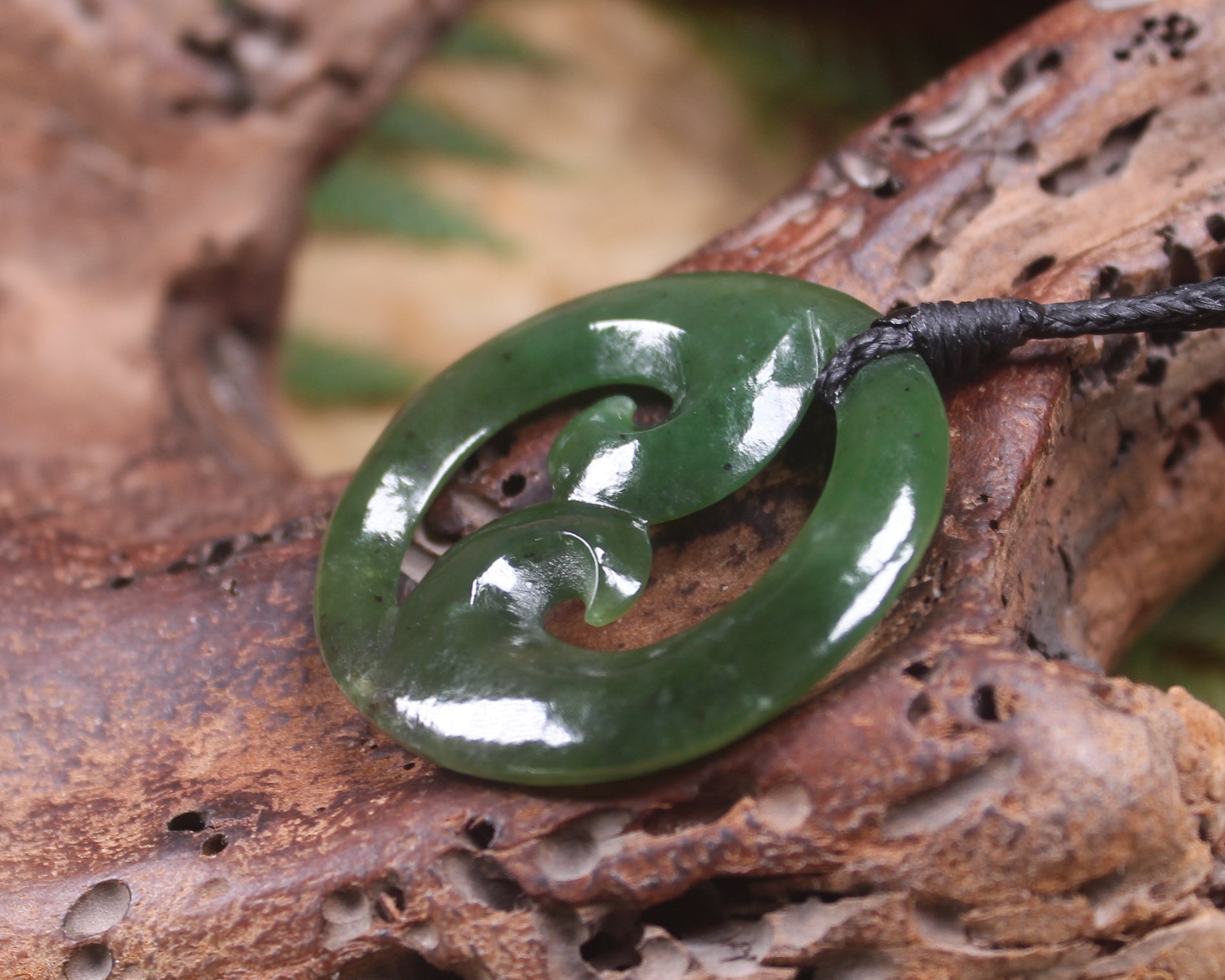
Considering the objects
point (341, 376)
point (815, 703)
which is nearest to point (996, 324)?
point (815, 703)

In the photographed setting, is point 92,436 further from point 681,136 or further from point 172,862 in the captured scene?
point 681,136

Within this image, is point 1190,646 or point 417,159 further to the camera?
point 417,159

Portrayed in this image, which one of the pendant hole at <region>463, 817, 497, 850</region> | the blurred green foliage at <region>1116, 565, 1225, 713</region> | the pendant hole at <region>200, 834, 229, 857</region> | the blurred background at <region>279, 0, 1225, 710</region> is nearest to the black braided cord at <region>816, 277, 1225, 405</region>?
the pendant hole at <region>463, 817, 497, 850</region>

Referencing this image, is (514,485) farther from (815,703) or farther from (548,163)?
(548,163)

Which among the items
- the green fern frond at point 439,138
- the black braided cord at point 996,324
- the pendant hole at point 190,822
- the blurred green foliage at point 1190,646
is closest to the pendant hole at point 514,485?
the black braided cord at point 996,324

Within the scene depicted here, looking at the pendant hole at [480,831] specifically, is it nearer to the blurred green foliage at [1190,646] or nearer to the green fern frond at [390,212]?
the blurred green foliage at [1190,646]

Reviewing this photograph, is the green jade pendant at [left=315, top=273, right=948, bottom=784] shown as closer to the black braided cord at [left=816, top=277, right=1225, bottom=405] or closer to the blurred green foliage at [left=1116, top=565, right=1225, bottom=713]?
the black braided cord at [left=816, top=277, right=1225, bottom=405]
